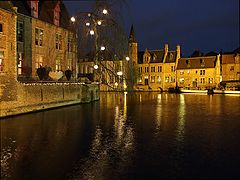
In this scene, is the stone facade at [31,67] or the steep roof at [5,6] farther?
the stone facade at [31,67]

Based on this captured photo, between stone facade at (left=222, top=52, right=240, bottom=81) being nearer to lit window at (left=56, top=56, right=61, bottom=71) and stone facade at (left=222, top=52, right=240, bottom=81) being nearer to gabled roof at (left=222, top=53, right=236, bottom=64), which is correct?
gabled roof at (left=222, top=53, right=236, bottom=64)

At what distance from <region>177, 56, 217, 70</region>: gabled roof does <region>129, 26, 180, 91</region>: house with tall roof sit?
177 centimetres

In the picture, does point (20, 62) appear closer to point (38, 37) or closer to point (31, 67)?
point (31, 67)

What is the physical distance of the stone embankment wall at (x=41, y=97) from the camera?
20.4 meters

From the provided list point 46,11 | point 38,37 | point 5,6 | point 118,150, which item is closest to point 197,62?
point 46,11

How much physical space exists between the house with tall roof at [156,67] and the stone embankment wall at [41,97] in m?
45.4

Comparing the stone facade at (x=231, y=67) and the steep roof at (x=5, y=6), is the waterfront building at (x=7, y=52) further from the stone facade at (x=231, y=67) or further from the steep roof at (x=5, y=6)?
the stone facade at (x=231, y=67)

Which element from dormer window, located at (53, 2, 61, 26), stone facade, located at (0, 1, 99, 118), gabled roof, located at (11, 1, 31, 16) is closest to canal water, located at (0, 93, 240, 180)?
stone facade, located at (0, 1, 99, 118)

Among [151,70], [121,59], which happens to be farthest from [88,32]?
[151,70]

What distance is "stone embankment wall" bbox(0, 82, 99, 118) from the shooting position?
20.4 metres

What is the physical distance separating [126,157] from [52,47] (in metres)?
25.6

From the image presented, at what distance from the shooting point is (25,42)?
2889cm

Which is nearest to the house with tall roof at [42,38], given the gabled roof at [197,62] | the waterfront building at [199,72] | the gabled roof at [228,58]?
the waterfront building at [199,72]

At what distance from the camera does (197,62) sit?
74.4 meters
